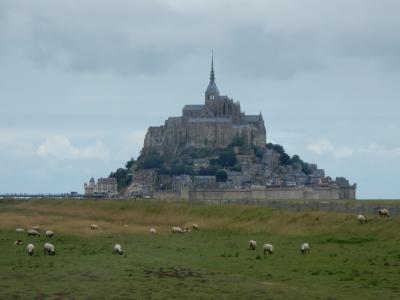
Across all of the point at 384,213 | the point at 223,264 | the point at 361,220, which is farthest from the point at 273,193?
the point at 223,264

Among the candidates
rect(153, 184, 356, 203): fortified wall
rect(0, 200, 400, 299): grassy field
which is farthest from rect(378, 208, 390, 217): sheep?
rect(153, 184, 356, 203): fortified wall

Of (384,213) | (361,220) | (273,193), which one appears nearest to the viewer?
(361,220)

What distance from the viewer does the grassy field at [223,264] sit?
A: 1128 inches

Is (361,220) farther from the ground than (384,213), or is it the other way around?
(384,213)

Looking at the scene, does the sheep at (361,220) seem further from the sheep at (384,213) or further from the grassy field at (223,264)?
the sheep at (384,213)

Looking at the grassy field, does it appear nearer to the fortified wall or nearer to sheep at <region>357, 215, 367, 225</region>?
sheep at <region>357, 215, 367, 225</region>

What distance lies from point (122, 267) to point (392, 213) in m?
24.7

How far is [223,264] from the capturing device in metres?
38.2

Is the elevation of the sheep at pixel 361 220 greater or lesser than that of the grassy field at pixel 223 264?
greater

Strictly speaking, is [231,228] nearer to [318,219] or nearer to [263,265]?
[318,219]

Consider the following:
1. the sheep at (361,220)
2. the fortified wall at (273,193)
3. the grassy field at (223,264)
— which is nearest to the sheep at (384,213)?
the grassy field at (223,264)

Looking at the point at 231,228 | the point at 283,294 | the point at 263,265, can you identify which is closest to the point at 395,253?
the point at 263,265

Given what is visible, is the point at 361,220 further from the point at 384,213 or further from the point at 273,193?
the point at 273,193

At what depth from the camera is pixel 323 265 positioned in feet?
120
